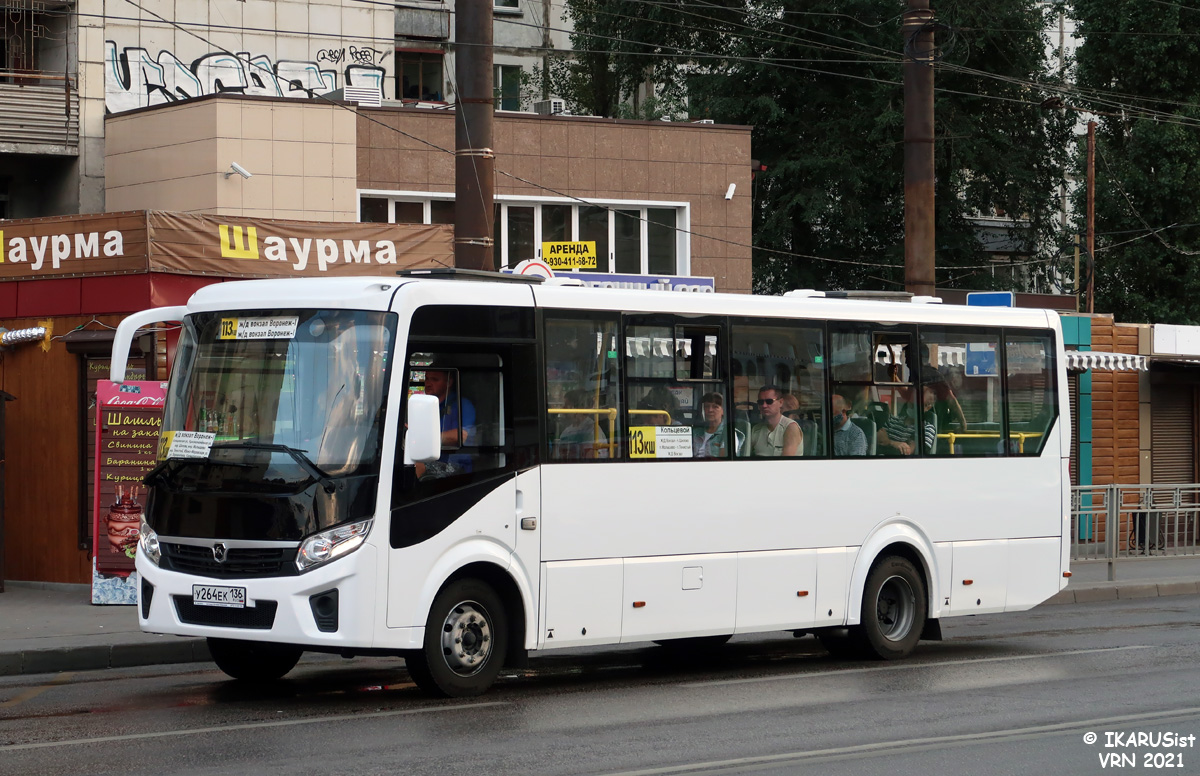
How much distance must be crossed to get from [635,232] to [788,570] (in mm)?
15228

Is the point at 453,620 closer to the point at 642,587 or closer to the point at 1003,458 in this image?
the point at 642,587

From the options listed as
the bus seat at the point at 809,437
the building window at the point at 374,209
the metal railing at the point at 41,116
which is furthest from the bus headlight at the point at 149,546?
the metal railing at the point at 41,116

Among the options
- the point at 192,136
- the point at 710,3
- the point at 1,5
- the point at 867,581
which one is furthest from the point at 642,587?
the point at 710,3

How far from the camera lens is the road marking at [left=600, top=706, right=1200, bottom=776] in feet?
26.8

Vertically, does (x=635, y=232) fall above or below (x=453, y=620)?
above

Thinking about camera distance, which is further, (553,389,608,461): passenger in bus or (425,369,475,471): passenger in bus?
(553,389,608,461): passenger in bus

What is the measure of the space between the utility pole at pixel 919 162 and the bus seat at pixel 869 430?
13.7 feet

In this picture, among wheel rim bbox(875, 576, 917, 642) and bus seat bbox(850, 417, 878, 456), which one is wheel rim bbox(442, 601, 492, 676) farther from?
wheel rim bbox(875, 576, 917, 642)

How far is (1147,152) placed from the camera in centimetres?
4078

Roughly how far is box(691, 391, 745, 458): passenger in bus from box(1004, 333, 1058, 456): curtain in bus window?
345 cm

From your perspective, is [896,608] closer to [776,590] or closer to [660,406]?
[776,590]

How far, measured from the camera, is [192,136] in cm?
2395

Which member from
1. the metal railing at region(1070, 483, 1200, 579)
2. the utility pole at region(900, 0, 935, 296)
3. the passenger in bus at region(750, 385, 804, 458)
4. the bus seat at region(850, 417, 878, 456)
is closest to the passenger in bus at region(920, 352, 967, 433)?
the bus seat at region(850, 417, 878, 456)

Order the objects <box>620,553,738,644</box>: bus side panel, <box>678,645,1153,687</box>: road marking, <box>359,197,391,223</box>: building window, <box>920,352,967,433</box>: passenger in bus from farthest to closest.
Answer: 1. <box>359,197,391,223</box>: building window
2. <box>920,352,967,433</box>: passenger in bus
3. <box>678,645,1153,687</box>: road marking
4. <box>620,553,738,644</box>: bus side panel
